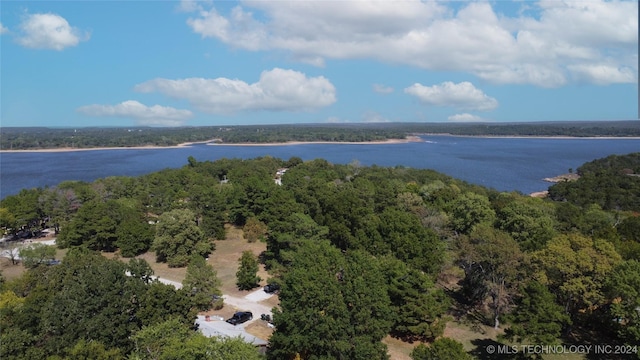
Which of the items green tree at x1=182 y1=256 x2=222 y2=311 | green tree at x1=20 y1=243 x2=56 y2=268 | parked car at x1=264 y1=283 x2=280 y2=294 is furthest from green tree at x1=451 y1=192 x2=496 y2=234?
green tree at x1=20 y1=243 x2=56 y2=268

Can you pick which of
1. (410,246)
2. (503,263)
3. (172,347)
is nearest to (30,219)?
(172,347)

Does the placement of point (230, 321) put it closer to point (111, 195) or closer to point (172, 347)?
point (172, 347)

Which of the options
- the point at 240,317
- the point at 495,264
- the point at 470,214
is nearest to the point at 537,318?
the point at 495,264

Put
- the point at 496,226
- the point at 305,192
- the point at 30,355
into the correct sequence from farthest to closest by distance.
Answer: the point at 305,192
the point at 496,226
the point at 30,355

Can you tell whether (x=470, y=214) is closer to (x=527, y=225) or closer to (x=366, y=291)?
(x=527, y=225)

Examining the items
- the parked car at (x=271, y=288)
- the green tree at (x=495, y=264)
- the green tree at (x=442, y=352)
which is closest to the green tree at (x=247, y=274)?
the parked car at (x=271, y=288)

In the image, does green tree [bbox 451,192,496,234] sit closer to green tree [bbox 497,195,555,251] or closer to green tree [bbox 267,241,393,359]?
green tree [bbox 497,195,555,251]
